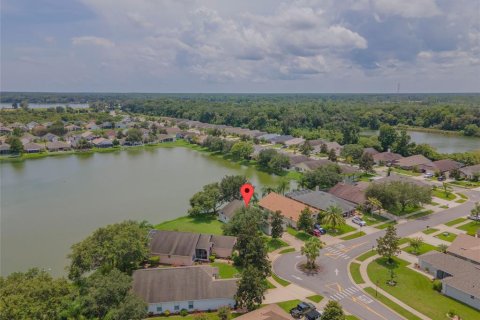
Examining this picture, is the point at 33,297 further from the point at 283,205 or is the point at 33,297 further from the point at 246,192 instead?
the point at 283,205

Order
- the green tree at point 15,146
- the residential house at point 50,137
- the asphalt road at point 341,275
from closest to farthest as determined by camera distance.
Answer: the asphalt road at point 341,275 → the green tree at point 15,146 → the residential house at point 50,137

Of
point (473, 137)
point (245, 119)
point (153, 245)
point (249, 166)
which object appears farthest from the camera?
point (245, 119)

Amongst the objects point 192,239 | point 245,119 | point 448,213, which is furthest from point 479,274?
point 245,119

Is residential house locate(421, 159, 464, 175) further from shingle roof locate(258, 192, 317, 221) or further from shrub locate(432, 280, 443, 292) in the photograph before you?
shrub locate(432, 280, 443, 292)

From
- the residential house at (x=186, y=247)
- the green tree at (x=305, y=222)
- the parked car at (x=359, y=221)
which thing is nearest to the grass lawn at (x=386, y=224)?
the parked car at (x=359, y=221)

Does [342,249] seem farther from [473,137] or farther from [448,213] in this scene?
[473,137]

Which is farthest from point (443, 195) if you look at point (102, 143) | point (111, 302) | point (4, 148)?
point (4, 148)

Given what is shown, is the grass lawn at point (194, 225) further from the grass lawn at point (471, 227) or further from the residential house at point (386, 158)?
the residential house at point (386, 158)
